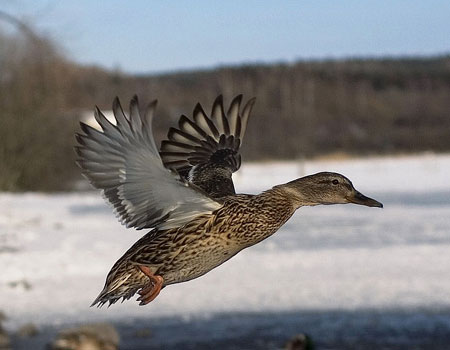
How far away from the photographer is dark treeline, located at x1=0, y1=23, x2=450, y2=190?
28.7 metres

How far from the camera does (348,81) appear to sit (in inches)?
2884

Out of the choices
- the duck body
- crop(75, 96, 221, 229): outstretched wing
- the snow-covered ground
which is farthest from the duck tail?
the snow-covered ground

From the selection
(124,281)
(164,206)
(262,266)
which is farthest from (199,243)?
(262,266)

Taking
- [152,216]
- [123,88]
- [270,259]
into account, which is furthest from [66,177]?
[152,216]

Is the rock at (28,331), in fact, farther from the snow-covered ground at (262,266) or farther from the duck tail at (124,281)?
the duck tail at (124,281)

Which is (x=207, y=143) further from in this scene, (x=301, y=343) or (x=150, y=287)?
(x=301, y=343)

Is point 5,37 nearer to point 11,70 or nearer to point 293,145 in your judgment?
point 11,70

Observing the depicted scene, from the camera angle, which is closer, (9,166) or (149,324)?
(149,324)

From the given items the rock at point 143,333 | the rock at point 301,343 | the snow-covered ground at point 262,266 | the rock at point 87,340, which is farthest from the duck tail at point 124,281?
the snow-covered ground at point 262,266

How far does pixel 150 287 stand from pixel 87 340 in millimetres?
16087

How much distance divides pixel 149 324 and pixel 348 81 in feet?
176

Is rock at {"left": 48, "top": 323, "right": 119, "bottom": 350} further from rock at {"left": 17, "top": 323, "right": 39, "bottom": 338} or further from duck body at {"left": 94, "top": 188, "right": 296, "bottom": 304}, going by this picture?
duck body at {"left": 94, "top": 188, "right": 296, "bottom": 304}

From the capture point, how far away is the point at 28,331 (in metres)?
20.5

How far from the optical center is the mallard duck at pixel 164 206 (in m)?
2.73
